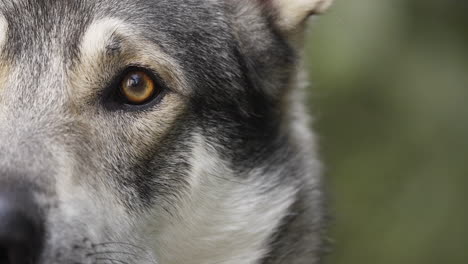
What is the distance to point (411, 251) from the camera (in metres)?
9.31

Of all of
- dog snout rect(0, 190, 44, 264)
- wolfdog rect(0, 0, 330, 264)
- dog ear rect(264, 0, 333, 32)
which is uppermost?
dog ear rect(264, 0, 333, 32)

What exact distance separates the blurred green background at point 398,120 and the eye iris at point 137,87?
507cm

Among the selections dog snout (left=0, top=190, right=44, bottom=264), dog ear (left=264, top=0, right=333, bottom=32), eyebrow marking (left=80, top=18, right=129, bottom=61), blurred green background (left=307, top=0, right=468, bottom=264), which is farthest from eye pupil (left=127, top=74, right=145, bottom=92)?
blurred green background (left=307, top=0, right=468, bottom=264)

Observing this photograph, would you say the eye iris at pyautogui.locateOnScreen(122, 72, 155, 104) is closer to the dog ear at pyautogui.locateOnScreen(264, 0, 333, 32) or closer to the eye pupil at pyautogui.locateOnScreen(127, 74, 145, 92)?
the eye pupil at pyautogui.locateOnScreen(127, 74, 145, 92)

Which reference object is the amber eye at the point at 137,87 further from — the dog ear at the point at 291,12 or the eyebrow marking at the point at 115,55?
the dog ear at the point at 291,12

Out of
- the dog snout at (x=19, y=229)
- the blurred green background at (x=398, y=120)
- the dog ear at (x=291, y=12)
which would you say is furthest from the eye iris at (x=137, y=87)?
the blurred green background at (x=398, y=120)

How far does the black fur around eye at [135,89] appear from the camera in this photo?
4.32 meters

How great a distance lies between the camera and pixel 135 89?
4.35 metres

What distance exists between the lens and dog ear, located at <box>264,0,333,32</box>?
4.93 metres

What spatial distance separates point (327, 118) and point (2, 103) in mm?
5952

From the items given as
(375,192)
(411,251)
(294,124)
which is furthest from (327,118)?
(294,124)

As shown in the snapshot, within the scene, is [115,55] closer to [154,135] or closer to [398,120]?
[154,135]

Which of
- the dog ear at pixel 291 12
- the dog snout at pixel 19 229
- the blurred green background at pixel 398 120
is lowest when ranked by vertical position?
the dog snout at pixel 19 229

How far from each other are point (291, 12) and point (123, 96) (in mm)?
1213
